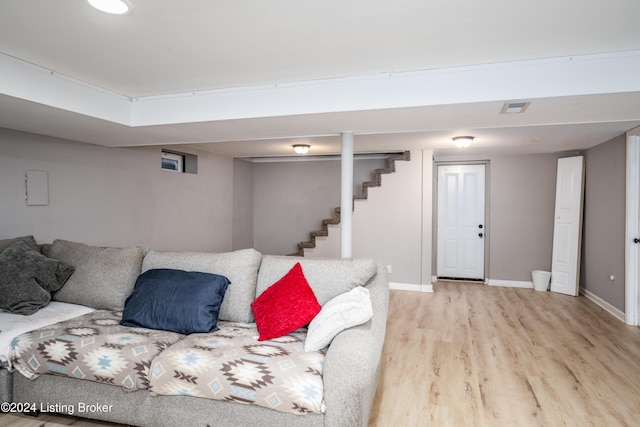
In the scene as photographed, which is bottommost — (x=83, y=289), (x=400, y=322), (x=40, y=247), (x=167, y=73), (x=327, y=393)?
(x=400, y=322)

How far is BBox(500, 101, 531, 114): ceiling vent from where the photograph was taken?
9.24 ft

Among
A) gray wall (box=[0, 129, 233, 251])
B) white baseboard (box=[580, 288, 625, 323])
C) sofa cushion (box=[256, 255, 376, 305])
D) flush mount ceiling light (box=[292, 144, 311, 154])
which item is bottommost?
white baseboard (box=[580, 288, 625, 323])

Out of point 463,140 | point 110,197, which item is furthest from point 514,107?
point 110,197

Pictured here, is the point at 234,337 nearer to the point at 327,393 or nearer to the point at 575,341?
the point at 327,393

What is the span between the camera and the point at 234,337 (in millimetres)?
2291

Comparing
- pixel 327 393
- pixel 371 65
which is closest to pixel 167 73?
pixel 371 65

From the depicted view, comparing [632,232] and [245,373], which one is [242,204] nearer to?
[245,373]

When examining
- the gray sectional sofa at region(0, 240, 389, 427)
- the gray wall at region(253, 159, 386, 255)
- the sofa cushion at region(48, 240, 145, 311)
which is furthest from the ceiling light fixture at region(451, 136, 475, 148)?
the sofa cushion at region(48, 240, 145, 311)

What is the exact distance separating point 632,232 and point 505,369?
2.53m

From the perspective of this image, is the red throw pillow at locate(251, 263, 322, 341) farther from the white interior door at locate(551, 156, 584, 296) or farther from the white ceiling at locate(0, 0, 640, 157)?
the white interior door at locate(551, 156, 584, 296)

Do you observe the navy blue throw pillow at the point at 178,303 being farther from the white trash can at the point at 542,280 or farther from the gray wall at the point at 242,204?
the white trash can at the point at 542,280

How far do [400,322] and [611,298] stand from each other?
8.90 feet

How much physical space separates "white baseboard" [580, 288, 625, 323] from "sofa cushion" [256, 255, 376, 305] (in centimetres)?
363

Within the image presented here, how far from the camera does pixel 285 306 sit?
7.80 ft
